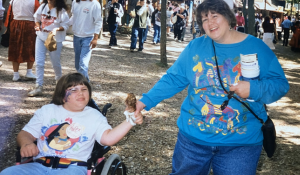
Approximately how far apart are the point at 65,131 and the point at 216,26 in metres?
1.40

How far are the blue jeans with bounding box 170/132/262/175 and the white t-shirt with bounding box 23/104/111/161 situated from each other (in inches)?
26.2

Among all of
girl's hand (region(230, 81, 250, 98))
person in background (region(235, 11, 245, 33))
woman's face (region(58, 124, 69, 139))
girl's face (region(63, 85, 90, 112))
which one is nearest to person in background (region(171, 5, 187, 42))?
person in background (region(235, 11, 245, 33))

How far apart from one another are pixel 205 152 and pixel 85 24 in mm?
4769

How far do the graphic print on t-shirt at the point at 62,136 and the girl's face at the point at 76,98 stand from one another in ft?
0.43

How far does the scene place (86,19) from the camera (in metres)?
6.54

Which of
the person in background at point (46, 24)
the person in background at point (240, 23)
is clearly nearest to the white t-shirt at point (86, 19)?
the person in background at point (46, 24)

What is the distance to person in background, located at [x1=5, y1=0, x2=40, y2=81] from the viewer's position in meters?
6.70

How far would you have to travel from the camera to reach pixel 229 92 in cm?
220

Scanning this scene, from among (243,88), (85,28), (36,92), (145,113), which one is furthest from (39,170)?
(85,28)

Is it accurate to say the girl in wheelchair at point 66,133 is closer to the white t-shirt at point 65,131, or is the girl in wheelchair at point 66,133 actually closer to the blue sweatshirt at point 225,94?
the white t-shirt at point 65,131

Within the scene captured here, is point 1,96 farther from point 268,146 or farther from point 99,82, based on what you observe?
point 268,146

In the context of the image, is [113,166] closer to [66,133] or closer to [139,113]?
[66,133]

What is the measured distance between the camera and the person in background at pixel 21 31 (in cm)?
670

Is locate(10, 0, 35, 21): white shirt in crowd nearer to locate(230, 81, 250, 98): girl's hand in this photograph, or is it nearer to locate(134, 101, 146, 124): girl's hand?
Answer: locate(134, 101, 146, 124): girl's hand
